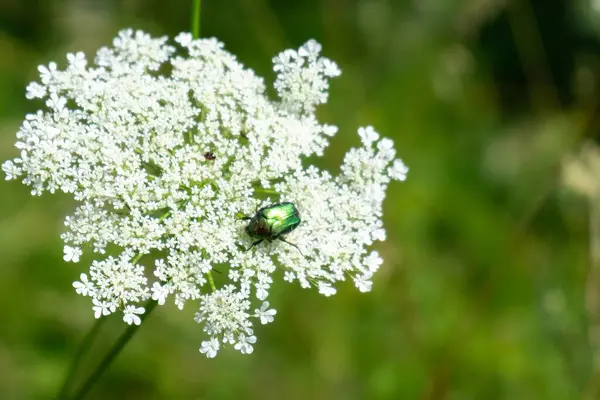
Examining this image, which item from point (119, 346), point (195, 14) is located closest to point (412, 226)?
point (195, 14)

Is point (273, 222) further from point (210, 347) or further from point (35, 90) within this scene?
point (35, 90)

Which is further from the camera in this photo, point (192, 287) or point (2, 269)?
point (2, 269)

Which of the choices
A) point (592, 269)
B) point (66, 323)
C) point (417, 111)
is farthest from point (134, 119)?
point (417, 111)

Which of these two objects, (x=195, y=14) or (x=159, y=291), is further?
(x=195, y=14)

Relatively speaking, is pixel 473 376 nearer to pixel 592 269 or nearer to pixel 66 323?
pixel 592 269

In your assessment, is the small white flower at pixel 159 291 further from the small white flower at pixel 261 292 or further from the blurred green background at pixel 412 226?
the blurred green background at pixel 412 226

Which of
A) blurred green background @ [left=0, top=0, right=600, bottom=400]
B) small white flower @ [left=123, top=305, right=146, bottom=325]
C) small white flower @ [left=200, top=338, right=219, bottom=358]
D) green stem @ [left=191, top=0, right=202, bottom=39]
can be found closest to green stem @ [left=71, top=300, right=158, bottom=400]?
small white flower @ [left=123, top=305, right=146, bottom=325]
